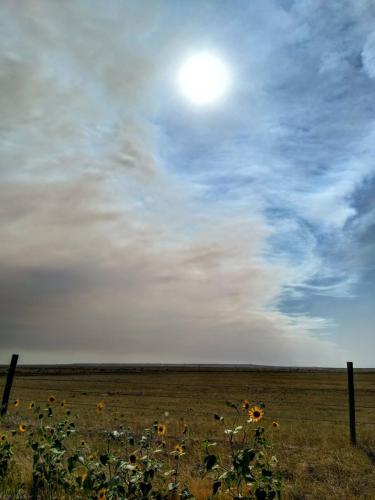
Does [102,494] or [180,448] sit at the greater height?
[180,448]

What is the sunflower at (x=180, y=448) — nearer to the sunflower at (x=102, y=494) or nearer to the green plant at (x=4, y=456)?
the sunflower at (x=102, y=494)

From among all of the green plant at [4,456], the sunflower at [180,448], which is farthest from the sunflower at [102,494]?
the green plant at [4,456]

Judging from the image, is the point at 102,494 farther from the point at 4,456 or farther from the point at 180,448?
the point at 4,456

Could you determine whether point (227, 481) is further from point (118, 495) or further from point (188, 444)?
point (188, 444)

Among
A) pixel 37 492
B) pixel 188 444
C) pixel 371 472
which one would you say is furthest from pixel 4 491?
pixel 371 472

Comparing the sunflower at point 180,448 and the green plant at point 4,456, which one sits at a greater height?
the sunflower at point 180,448

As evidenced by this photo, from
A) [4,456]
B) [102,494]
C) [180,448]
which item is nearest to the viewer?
[102,494]

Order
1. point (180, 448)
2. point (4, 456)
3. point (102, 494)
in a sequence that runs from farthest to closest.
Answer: point (4, 456) → point (180, 448) → point (102, 494)

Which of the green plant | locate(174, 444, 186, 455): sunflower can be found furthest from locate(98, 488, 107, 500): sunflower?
the green plant

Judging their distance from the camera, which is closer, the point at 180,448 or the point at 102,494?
the point at 102,494

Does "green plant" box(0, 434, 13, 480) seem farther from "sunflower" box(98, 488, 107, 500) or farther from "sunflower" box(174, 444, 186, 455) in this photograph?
"sunflower" box(174, 444, 186, 455)

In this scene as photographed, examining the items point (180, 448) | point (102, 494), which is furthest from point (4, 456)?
point (180, 448)

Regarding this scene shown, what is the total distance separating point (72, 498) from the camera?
5.18m

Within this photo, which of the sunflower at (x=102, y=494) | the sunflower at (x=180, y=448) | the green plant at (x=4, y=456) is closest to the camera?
the sunflower at (x=102, y=494)
